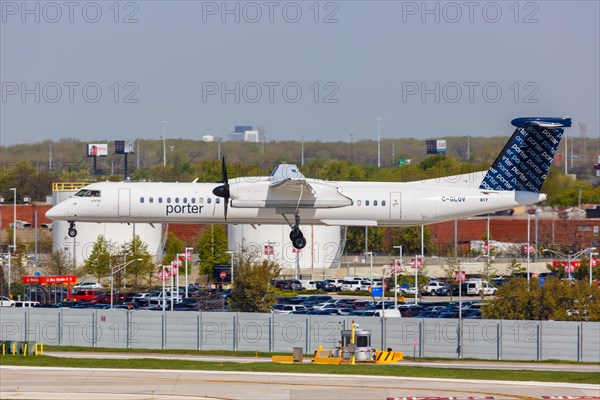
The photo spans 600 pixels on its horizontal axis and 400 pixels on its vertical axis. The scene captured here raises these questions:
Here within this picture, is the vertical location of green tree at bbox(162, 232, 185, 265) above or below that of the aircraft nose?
below

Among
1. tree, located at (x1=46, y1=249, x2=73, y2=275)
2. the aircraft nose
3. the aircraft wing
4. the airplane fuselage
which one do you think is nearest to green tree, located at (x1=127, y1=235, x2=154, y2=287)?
tree, located at (x1=46, y1=249, x2=73, y2=275)

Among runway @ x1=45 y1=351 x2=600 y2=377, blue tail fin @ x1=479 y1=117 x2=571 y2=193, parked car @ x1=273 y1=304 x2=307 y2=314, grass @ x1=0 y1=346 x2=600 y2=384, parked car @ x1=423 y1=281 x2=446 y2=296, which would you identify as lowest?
runway @ x1=45 y1=351 x2=600 y2=377

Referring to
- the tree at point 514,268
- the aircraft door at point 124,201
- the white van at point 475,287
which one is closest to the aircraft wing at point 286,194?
the aircraft door at point 124,201

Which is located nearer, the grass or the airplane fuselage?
the grass

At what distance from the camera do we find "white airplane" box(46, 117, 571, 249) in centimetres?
5828

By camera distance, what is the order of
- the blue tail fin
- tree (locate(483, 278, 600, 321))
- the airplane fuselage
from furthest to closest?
tree (locate(483, 278, 600, 321)) → the blue tail fin → the airplane fuselage

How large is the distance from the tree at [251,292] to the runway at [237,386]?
2964 cm

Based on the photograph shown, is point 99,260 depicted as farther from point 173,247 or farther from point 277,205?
point 277,205

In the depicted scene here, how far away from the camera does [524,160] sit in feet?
202

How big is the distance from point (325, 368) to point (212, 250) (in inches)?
2093

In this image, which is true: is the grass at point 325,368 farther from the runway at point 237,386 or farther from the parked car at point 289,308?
the parked car at point 289,308

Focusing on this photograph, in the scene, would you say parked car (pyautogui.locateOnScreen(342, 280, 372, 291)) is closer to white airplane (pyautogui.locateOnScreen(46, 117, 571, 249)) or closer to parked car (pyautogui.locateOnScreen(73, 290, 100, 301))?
parked car (pyautogui.locateOnScreen(73, 290, 100, 301))

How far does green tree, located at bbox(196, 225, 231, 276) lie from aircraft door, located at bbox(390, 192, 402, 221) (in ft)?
163

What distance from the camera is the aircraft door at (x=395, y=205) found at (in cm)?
5928
